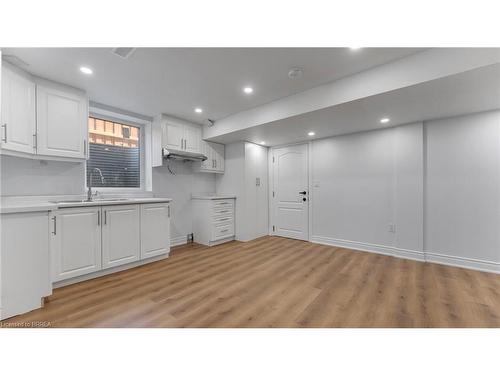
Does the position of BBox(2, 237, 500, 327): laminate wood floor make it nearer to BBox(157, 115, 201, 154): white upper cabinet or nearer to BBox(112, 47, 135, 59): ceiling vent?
BBox(157, 115, 201, 154): white upper cabinet

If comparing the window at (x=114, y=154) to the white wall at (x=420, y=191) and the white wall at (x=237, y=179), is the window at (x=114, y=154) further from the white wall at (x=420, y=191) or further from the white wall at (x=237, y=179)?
the white wall at (x=420, y=191)

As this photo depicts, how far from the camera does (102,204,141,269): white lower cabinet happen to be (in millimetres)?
2486

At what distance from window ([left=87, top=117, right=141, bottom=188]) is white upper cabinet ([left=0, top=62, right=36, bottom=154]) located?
2.77 ft

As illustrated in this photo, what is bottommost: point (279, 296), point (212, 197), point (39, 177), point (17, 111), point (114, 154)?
point (279, 296)

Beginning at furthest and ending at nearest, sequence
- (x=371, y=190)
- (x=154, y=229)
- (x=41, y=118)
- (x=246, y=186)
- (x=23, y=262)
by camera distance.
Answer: (x=246, y=186)
(x=371, y=190)
(x=154, y=229)
(x=41, y=118)
(x=23, y=262)

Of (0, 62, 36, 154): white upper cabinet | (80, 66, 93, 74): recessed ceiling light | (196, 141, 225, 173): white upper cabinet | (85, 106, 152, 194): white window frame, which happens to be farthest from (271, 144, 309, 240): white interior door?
(0, 62, 36, 154): white upper cabinet

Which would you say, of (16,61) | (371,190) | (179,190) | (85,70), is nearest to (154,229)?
(179,190)

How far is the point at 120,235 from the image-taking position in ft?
8.57

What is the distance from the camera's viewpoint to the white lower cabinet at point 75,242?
212 cm

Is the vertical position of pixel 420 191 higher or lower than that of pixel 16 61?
lower

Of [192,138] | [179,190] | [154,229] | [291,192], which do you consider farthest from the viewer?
[291,192]

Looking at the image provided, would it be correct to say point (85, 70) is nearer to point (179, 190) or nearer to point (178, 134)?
point (178, 134)

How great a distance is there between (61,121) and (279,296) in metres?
3.21

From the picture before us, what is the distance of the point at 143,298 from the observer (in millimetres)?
1984
